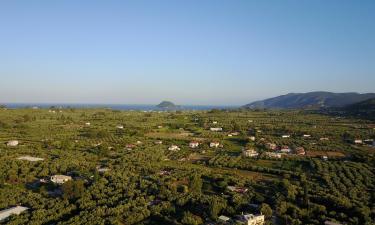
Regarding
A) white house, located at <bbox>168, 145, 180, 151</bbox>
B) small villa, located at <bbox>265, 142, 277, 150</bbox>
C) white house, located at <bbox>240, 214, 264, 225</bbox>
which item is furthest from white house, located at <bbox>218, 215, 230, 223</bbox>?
small villa, located at <bbox>265, 142, 277, 150</bbox>

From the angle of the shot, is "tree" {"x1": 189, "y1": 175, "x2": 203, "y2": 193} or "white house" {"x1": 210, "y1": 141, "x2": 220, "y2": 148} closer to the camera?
"tree" {"x1": 189, "y1": 175, "x2": 203, "y2": 193}

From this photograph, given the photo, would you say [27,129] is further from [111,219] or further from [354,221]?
[354,221]

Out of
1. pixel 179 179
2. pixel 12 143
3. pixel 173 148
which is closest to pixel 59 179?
pixel 179 179

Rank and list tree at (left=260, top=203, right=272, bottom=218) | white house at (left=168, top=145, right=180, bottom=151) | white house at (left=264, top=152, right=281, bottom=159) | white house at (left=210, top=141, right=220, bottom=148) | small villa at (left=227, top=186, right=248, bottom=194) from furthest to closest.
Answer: white house at (left=210, top=141, right=220, bottom=148)
white house at (left=168, top=145, right=180, bottom=151)
white house at (left=264, top=152, right=281, bottom=159)
small villa at (left=227, top=186, right=248, bottom=194)
tree at (left=260, top=203, right=272, bottom=218)

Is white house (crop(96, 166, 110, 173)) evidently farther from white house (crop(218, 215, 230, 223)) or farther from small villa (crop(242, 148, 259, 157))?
small villa (crop(242, 148, 259, 157))

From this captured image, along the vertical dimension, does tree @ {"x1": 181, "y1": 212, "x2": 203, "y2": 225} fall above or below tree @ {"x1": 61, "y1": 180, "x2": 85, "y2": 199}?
below

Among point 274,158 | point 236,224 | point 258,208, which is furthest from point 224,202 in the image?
point 274,158

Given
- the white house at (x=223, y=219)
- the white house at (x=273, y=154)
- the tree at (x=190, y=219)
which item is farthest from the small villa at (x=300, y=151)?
the tree at (x=190, y=219)
